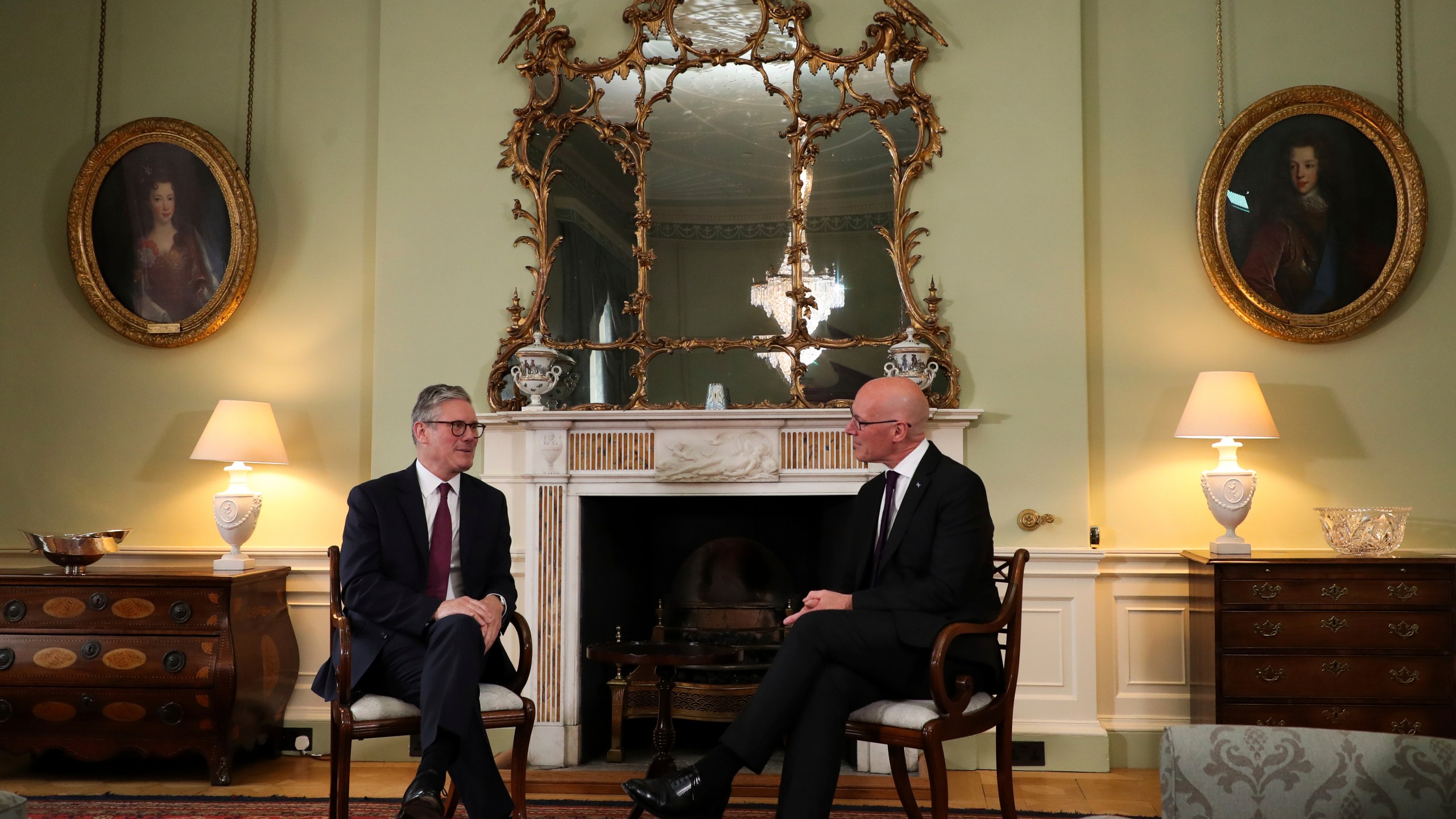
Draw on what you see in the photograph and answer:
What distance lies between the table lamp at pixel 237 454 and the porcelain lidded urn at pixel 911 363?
2.79 meters

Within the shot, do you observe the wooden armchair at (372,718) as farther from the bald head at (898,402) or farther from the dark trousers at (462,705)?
the bald head at (898,402)

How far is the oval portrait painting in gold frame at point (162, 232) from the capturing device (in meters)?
5.11

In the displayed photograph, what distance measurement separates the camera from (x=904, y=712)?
304cm

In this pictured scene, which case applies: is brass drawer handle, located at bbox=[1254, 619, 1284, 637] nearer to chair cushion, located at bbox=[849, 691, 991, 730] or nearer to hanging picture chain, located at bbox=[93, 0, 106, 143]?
chair cushion, located at bbox=[849, 691, 991, 730]

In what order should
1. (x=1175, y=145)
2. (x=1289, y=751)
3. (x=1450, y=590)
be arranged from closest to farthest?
(x=1289, y=751)
(x=1450, y=590)
(x=1175, y=145)

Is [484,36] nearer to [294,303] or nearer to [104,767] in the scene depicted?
[294,303]

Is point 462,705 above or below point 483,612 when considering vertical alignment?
below

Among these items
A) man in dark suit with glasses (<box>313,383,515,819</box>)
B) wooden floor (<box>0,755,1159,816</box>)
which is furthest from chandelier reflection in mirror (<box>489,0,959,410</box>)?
wooden floor (<box>0,755,1159,816</box>)

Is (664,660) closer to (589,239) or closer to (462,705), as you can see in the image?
(462,705)

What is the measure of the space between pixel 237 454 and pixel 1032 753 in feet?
12.2

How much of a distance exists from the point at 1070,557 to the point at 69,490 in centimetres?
473

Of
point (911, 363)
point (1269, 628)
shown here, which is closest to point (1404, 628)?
point (1269, 628)

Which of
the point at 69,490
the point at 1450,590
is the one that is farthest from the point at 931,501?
the point at 69,490

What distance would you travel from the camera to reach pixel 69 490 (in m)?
5.16
